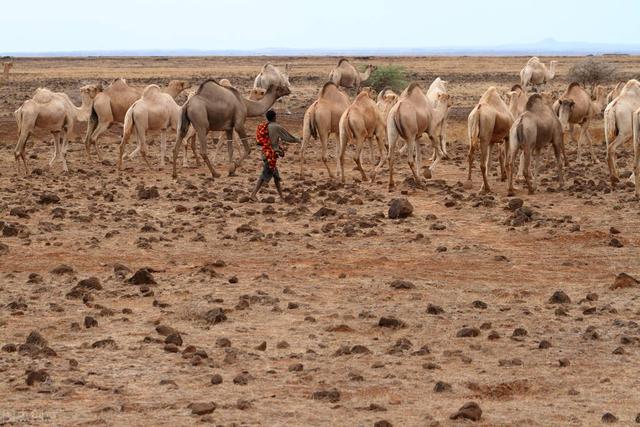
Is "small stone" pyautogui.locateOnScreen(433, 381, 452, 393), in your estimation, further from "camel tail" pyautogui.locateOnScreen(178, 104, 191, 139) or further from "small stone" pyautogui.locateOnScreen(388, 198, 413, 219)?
"camel tail" pyautogui.locateOnScreen(178, 104, 191, 139)

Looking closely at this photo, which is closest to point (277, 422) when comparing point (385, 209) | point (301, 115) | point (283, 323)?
point (283, 323)

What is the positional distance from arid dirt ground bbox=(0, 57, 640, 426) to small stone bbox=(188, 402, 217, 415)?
0.05ft

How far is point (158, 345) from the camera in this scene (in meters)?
8.62

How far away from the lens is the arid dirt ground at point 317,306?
7309mm

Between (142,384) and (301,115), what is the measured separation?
2375cm

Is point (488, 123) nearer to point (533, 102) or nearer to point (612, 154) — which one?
point (533, 102)

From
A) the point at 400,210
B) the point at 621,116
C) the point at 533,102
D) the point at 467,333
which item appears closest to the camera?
Result: the point at 467,333

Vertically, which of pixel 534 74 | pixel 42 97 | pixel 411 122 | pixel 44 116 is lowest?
pixel 534 74

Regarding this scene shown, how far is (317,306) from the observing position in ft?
32.9

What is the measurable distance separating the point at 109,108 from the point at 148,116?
1465 millimetres

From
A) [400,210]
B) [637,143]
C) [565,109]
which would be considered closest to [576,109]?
[565,109]

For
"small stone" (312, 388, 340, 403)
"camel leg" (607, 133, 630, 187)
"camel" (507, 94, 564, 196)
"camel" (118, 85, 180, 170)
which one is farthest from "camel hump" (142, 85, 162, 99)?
"small stone" (312, 388, 340, 403)

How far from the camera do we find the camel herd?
677 inches

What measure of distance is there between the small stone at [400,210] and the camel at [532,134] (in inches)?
94.5
